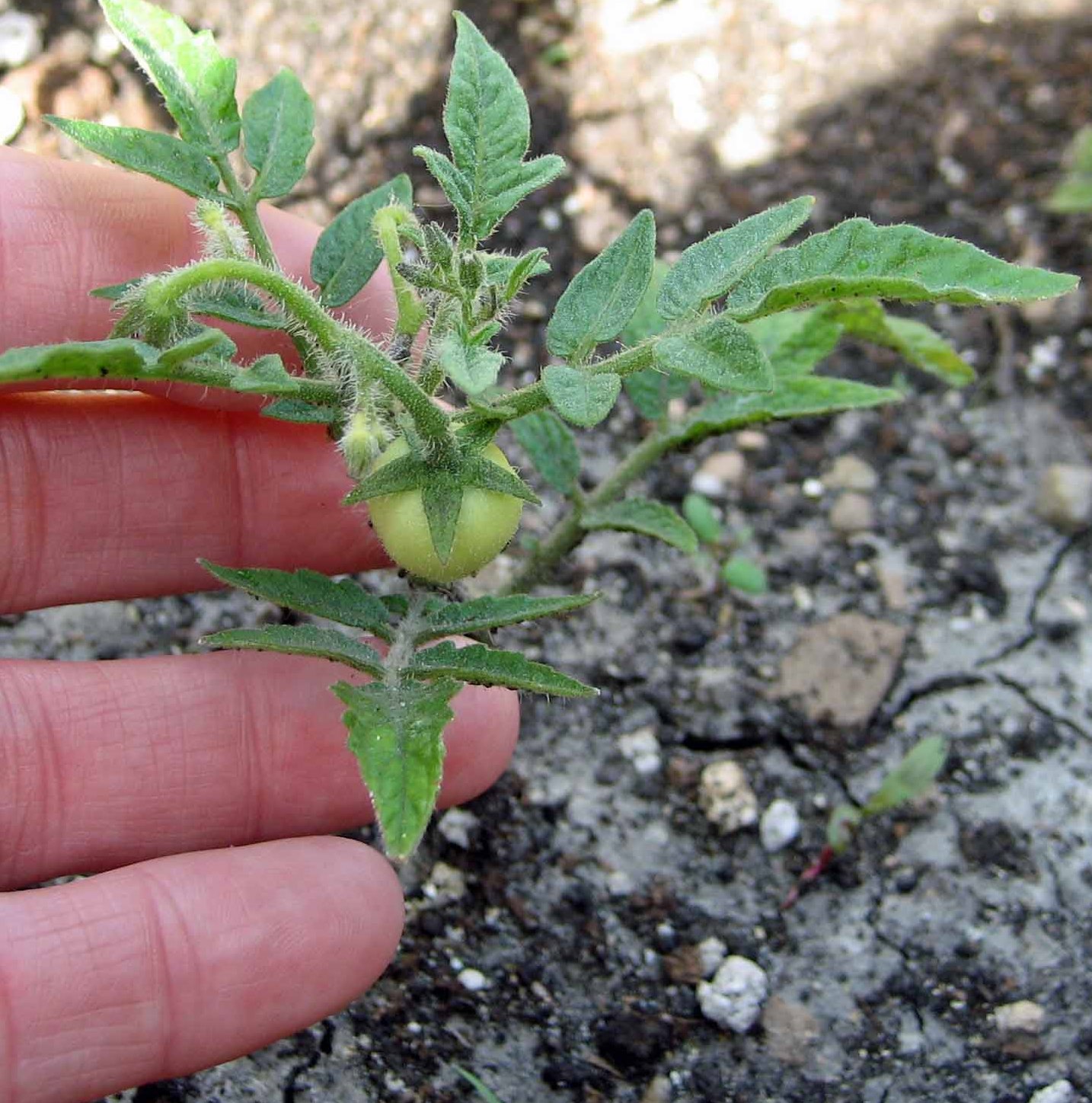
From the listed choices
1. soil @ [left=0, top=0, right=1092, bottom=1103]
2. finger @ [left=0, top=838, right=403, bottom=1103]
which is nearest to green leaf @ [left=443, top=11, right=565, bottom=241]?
finger @ [left=0, top=838, right=403, bottom=1103]

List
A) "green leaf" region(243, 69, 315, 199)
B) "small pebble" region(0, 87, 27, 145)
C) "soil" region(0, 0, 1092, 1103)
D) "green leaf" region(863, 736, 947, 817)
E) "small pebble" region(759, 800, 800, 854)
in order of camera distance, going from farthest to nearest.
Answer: "small pebble" region(0, 87, 27, 145) → "small pebble" region(759, 800, 800, 854) → "green leaf" region(863, 736, 947, 817) → "soil" region(0, 0, 1092, 1103) → "green leaf" region(243, 69, 315, 199)

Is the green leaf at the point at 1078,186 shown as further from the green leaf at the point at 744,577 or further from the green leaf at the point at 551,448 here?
the green leaf at the point at 551,448

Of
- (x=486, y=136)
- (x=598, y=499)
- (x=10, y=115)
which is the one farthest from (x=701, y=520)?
(x=10, y=115)

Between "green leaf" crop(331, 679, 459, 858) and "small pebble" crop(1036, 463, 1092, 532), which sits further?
"small pebble" crop(1036, 463, 1092, 532)

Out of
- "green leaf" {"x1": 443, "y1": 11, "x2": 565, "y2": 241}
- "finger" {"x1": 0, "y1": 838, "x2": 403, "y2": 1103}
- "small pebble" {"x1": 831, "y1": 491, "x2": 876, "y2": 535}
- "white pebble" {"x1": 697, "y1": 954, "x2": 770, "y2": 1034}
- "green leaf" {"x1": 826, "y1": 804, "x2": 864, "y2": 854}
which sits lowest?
"white pebble" {"x1": 697, "y1": 954, "x2": 770, "y2": 1034}

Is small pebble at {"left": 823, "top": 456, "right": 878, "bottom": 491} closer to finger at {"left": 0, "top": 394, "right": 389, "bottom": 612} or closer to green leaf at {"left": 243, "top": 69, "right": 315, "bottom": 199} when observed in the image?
finger at {"left": 0, "top": 394, "right": 389, "bottom": 612}

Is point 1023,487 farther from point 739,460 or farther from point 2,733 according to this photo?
point 2,733

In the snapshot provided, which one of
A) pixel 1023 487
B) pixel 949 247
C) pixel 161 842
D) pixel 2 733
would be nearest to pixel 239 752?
pixel 161 842

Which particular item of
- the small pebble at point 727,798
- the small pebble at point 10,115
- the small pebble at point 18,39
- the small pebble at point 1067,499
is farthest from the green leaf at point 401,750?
the small pebble at point 18,39
